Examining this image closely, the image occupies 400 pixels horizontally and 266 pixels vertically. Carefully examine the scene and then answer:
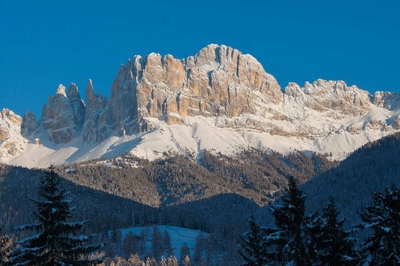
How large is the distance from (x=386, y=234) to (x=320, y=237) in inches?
174

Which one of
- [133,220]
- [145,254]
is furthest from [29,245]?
[133,220]

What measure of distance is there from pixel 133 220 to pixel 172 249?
3802 cm

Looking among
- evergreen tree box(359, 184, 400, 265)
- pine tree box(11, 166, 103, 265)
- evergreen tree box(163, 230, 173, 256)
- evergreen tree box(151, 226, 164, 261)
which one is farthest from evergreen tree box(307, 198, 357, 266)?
evergreen tree box(163, 230, 173, 256)

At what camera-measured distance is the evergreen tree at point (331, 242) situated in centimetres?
3491

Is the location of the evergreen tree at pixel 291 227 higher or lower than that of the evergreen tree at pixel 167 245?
lower

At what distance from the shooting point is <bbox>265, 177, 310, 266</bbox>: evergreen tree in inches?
1251

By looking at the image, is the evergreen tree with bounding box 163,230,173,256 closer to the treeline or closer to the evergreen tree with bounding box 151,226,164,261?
the evergreen tree with bounding box 151,226,164,261

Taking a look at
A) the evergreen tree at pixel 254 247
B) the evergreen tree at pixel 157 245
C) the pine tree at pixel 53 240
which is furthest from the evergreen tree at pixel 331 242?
the evergreen tree at pixel 157 245

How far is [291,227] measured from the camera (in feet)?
106

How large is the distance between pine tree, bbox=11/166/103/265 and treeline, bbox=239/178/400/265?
416 inches

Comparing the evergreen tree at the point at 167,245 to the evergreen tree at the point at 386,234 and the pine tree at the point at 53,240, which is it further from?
the pine tree at the point at 53,240

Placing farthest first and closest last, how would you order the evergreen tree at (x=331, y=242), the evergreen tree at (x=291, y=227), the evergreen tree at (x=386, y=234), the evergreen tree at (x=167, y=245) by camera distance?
the evergreen tree at (x=167, y=245) < the evergreen tree at (x=386, y=234) < the evergreen tree at (x=331, y=242) < the evergreen tree at (x=291, y=227)

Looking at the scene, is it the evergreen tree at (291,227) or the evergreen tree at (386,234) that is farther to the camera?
the evergreen tree at (386,234)

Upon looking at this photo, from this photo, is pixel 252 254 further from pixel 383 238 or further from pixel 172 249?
pixel 172 249
